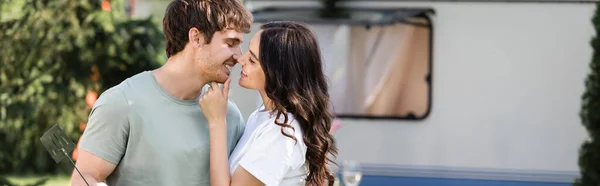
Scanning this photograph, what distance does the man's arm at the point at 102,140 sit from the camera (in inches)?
119

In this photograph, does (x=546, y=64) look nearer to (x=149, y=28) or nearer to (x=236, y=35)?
(x=149, y=28)

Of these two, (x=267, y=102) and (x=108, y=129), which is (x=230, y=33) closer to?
(x=267, y=102)

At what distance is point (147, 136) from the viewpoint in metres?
3.08

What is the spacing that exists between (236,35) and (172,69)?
206mm

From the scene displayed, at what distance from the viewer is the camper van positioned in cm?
833

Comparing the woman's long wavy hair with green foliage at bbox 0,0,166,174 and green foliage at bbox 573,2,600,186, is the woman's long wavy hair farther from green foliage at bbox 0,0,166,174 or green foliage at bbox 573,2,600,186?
green foliage at bbox 573,2,600,186

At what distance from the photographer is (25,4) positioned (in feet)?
20.7

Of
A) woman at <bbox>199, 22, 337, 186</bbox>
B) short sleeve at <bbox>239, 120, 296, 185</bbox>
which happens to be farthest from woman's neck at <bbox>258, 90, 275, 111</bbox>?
short sleeve at <bbox>239, 120, 296, 185</bbox>

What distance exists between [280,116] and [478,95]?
539 centimetres

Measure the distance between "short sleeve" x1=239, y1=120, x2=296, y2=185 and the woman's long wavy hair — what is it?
32 mm

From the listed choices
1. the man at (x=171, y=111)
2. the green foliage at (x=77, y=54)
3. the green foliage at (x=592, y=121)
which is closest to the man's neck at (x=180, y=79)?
the man at (x=171, y=111)

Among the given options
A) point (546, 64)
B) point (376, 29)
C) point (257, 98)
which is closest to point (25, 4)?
point (257, 98)

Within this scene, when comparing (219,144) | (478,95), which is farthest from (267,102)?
(478,95)

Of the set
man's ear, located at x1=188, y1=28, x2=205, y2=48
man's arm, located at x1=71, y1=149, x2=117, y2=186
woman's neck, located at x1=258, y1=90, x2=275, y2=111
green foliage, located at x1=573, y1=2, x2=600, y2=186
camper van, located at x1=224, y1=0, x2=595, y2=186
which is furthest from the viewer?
camper van, located at x1=224, y1=0, x2=595, y2=186
